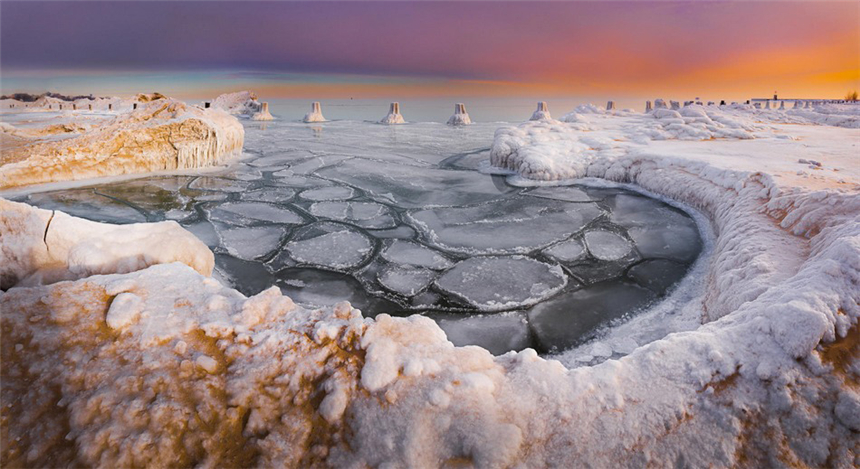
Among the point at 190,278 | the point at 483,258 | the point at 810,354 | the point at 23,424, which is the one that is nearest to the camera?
the point at 23,424

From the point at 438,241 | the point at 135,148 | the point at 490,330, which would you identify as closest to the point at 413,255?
the point at 438,241

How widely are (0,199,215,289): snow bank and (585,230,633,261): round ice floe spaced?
2988mm

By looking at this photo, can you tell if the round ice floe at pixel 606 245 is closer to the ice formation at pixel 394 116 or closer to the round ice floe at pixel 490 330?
the round ice floe at pixel 490 330

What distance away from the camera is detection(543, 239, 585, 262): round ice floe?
10.9ft

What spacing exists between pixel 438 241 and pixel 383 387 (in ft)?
8.28

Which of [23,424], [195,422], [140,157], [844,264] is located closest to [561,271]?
[844,264]

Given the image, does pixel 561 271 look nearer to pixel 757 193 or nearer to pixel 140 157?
pixel 757 193

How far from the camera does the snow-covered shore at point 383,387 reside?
1.01m

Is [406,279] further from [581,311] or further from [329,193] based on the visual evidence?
[329,193]

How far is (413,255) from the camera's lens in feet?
11.0

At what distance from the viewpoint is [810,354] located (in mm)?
1157

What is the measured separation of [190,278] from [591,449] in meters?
1.52

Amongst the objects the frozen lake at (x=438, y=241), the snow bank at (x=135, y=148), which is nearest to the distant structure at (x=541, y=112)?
the frozen lake at (x=438, y=241)

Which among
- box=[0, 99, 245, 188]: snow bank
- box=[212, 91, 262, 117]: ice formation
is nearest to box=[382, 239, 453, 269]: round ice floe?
box=[0, 99, 245, 188]: snow bank
